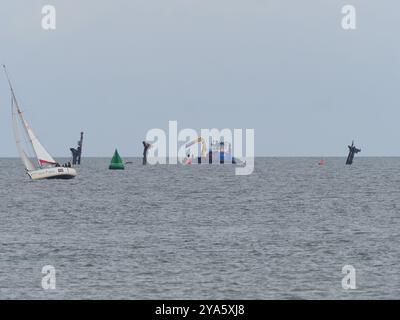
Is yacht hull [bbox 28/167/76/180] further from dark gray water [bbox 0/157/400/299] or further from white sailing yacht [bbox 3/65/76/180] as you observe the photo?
dark gray water [bbox 0/157/400/299]

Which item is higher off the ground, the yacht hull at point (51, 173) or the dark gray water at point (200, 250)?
the yacht hull at point (51, 173)

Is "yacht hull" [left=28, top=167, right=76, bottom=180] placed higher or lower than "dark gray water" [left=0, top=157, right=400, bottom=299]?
higher

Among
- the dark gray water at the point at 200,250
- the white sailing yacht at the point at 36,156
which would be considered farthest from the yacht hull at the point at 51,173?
the dark gray water at the point at 200,250

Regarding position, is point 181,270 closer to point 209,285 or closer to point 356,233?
point 209,285

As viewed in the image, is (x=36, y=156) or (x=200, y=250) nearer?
(x=200, y=250)

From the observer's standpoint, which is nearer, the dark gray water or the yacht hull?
the dark gray water

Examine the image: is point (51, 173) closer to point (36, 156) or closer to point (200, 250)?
point (36, 156)

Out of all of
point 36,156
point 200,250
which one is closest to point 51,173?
point 36,156

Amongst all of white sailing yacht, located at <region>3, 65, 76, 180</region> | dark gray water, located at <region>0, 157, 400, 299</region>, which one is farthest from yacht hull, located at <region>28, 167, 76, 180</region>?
dark gray water, located at <region>0, 157, 400, 299</region>

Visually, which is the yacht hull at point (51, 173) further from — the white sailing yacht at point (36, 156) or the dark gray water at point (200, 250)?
the dark gray water at point (200, 250)

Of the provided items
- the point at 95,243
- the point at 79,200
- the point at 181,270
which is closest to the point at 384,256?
the point at 181,270

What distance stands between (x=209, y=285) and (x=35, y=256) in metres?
13.3

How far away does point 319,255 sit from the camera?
4891 cm

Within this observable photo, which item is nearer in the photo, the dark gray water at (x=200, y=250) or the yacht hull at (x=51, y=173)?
the dark gray water at (x=200, y=250)
